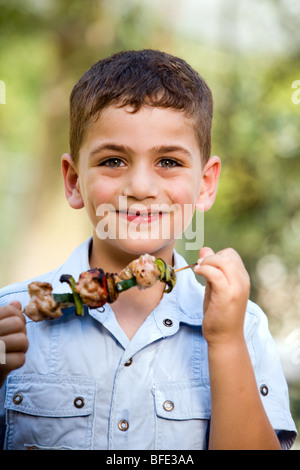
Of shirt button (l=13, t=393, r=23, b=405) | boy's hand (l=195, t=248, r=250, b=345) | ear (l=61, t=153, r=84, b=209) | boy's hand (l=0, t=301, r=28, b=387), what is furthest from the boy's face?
shirt button (l=13, t=393, r=23, b=405)

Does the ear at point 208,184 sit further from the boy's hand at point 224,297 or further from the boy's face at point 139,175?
the boy's hand at point 224,297

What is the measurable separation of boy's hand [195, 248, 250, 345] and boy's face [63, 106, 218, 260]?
237mm

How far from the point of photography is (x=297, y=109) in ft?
22.1

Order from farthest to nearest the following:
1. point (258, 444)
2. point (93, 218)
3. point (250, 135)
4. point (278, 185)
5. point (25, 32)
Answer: point (25, 32) → point (250, 135) → point (278, 185) → point (93, 218) → point (258, 444)

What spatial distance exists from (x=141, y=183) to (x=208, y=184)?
426 millimetres

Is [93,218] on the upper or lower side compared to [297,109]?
lower

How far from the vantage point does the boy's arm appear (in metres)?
1.59

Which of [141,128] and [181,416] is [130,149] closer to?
[141,128]

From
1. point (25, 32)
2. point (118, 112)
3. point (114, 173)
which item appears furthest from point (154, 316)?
point (25, 32)

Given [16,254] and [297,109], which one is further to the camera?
[16,254]

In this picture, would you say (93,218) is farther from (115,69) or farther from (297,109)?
(297,109)

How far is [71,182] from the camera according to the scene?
2035mm

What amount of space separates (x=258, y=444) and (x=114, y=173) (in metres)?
0.85

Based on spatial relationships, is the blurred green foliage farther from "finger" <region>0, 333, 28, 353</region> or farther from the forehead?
"finger" <region>0, 333, 28, 353</region>
